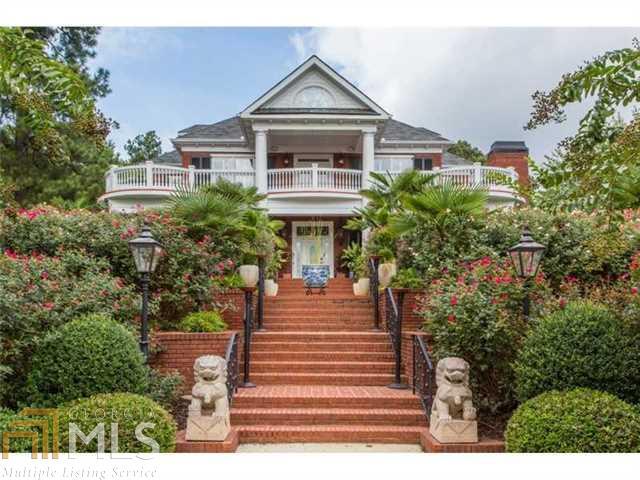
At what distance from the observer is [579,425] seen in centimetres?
564

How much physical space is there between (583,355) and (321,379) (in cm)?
402

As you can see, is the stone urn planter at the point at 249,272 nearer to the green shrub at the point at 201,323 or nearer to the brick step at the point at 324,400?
the green shrub at the point at 201,323

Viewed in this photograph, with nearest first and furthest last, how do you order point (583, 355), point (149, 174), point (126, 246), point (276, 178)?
point (583, 355) < point (126, 246) < point (149, 174) < point (276, 178)

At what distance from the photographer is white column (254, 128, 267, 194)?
768 inches

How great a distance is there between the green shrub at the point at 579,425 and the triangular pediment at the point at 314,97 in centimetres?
1479

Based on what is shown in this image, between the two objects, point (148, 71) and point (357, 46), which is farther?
point (148, 71)

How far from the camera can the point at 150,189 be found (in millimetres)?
18906

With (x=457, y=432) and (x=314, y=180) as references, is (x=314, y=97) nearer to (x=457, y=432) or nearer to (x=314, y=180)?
(x=314, y=180)

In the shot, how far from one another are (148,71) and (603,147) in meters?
9.60

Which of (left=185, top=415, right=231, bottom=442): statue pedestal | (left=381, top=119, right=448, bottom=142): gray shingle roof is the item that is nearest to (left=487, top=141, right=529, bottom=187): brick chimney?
(left=381, top=119, right=448, bottom=142): gray shingle roof

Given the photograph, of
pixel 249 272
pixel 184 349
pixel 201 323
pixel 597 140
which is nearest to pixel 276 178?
pixel 249 272

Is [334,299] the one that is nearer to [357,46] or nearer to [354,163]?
[357,46]
